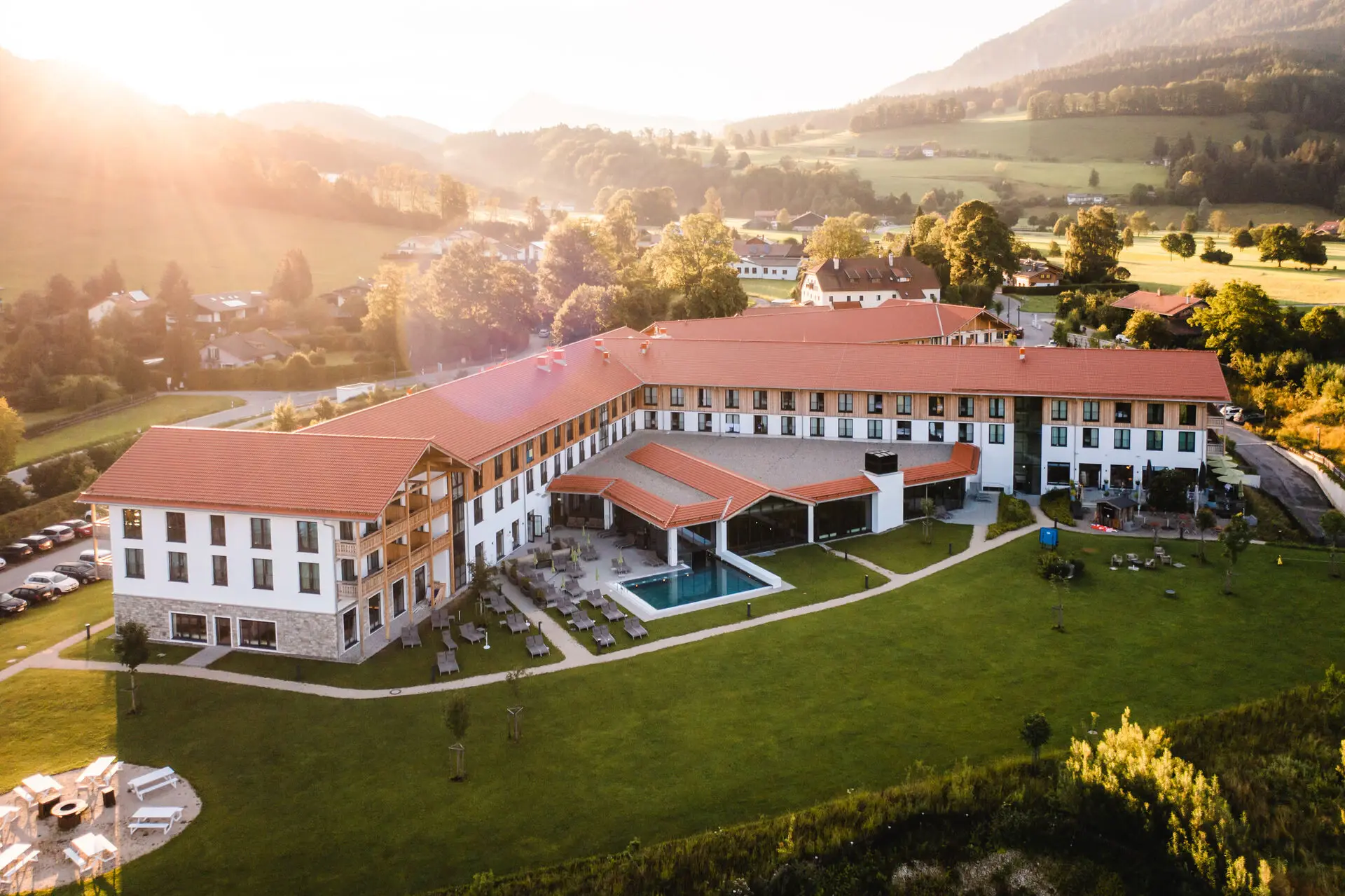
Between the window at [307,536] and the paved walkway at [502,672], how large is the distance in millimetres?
4326

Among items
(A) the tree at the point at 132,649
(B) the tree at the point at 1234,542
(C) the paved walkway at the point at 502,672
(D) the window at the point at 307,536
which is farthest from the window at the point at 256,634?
(B) the tree at the point at 1234,542

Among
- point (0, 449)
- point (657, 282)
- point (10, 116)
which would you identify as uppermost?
point (10, 116)

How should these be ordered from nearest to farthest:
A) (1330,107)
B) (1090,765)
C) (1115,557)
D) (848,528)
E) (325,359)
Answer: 1. (1090,765)
2. (1115,557)
3. (848,528)
4. (325,359)
5. (1330,107)

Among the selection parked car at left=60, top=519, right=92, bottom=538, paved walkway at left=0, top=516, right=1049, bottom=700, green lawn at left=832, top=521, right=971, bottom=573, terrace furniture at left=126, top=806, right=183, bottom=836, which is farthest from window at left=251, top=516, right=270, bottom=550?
green lawn at left=832, top=521, right=971, bottom=573

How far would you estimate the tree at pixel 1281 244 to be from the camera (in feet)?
327

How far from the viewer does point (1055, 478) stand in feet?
170

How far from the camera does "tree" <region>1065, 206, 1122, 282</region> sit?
103 metres

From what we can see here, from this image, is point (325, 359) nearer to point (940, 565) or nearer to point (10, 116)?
point (940, 565)

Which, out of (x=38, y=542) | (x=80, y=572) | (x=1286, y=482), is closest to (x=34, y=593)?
(x=80, y=572)

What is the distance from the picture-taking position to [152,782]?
25906mm

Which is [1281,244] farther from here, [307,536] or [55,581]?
[55,581]

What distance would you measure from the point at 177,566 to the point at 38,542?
59.7 ft

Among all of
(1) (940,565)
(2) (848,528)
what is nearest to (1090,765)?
(1) (940,565)

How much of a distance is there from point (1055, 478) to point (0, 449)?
187 feet
